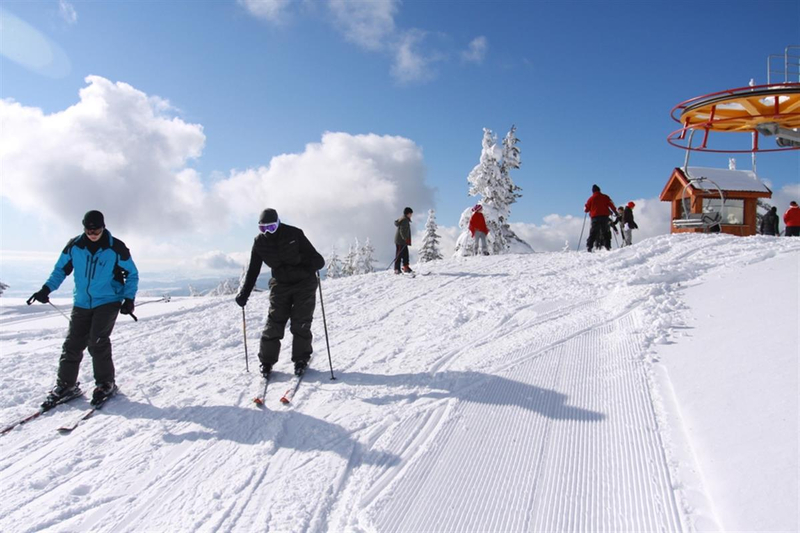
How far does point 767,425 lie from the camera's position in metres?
2.92

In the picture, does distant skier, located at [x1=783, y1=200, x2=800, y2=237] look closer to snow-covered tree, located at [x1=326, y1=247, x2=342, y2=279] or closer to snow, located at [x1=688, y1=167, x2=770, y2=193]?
snow, located at [x1=688, y1=167, x2=770, y2=193]

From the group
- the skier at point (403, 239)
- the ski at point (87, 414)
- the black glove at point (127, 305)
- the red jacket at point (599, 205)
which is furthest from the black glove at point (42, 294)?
the red jacket at point (599, 205)

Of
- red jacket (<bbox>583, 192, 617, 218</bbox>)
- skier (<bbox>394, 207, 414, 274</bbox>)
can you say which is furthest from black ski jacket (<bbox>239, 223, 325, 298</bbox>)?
red jacket (<bbox>583, 192, 617, 218</bbox>)

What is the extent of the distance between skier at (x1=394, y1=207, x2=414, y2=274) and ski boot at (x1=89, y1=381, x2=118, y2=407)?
29.2 ft

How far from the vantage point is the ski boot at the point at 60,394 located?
4801mm

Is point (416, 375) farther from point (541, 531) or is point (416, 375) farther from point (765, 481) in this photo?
point (765, 481)

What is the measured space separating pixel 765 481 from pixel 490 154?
2941 centimetres

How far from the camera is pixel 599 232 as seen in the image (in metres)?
13.5

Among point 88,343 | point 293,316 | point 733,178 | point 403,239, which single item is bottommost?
point 88,343

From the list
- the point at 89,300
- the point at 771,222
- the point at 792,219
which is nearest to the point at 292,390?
the point at 89,300

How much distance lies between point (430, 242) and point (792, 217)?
96.5 feet

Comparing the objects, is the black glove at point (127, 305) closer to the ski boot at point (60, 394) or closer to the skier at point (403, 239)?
the ski boot at point (60, 394)

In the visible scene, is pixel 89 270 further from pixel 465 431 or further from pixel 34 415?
pixel 465 431

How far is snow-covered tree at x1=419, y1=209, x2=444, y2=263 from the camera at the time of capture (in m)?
43.6
